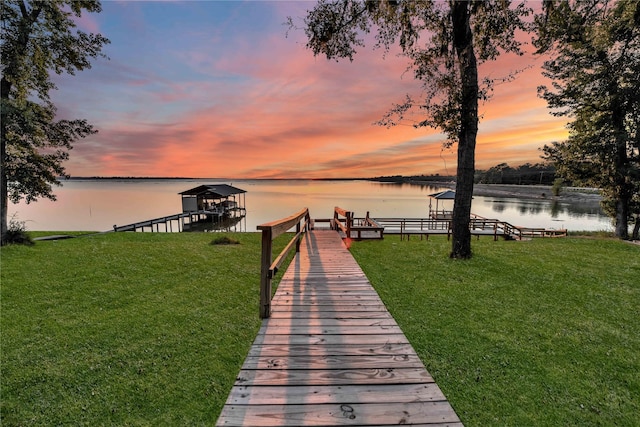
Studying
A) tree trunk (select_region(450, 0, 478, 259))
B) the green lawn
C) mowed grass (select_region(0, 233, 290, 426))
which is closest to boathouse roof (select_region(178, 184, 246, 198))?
mowed grass (select_region(0, 233, 290, 426))

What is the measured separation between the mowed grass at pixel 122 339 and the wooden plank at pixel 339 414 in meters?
0.57

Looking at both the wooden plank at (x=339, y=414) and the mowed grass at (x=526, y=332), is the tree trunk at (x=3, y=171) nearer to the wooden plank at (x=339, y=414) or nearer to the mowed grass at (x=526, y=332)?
the mowed grass at (x=526, y=332)

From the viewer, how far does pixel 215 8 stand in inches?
380

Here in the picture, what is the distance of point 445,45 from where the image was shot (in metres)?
8.72

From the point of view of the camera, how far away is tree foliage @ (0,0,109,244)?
384 inches

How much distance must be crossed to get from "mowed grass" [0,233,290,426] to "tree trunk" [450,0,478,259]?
657 cm

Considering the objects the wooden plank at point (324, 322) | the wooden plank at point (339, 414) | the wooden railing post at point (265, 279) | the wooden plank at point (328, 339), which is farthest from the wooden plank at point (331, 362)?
the wooden railing post at point (265, 279)

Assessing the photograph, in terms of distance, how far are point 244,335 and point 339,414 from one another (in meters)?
2.35

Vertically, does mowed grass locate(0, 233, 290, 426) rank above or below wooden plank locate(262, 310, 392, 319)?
below

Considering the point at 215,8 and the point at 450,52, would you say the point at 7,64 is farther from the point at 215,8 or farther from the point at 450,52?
the point at 450,52

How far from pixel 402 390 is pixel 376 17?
1036cm

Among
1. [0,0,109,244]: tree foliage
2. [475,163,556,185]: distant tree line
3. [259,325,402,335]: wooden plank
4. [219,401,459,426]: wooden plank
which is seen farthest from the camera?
[475,163,556,185]: distant tree line

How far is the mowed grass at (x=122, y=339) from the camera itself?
2.76 m

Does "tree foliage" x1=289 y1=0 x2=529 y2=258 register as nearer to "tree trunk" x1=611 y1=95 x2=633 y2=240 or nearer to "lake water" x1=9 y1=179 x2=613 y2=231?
"tree trunk" x1=611 y1=95 x2=633 y2=240
